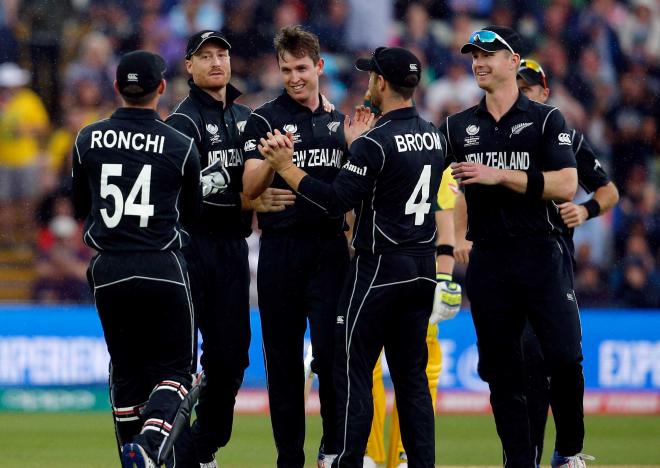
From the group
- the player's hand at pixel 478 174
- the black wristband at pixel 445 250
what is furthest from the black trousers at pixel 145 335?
the black wristband at pixel 445 250

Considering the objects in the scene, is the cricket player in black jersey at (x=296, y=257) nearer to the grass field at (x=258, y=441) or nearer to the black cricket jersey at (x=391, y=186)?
the black cricket jersey at (x=391, y=186)

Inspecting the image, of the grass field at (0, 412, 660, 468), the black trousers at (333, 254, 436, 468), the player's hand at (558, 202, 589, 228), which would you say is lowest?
the grass field at (0, 412, 660, 468)

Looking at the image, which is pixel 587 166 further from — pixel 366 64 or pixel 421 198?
pixel 366 64

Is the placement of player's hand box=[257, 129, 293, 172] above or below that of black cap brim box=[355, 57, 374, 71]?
below

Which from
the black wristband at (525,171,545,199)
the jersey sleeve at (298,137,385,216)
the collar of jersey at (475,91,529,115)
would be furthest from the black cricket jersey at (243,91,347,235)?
the black wristband at (525,171,545,199)

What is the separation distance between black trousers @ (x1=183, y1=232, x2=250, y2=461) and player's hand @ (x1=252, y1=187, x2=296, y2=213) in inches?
18.1

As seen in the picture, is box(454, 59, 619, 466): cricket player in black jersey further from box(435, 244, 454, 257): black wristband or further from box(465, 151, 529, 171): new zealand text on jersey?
box(465, 151, 529, 171): new zealand text on jersey

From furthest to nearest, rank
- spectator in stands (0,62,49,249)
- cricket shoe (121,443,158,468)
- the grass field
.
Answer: spectator in stands (0,62,49,249)
the grass field
cricket shoe (121,443,158,468)

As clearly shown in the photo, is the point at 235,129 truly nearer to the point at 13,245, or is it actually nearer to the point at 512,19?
the point at 13,245

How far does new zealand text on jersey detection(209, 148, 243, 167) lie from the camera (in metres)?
7.71

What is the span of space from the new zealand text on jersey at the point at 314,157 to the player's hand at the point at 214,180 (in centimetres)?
53

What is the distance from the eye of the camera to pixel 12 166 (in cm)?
1473

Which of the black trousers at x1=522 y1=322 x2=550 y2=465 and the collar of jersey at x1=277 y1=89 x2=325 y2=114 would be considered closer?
the collar of jersey at x1=277 y1=89 x2=325 y2=114

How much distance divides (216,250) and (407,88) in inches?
62.2
